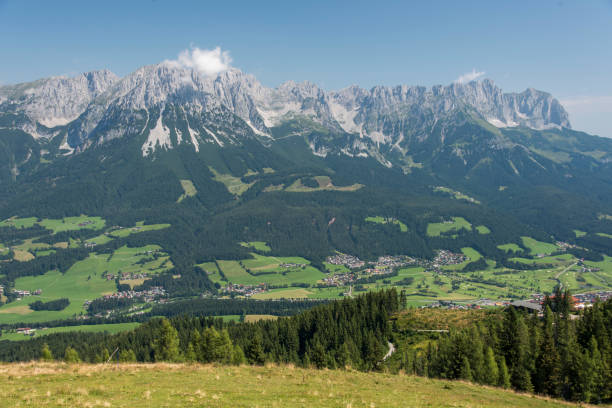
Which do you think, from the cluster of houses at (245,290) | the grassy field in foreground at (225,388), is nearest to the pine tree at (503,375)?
the grassy field in foreground at (225,388)

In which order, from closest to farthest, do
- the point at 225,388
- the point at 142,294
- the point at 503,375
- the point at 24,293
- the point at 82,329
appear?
the point at 225,388, the point at 503,375, the point at 82,329, the point at 24,293, the point at 142,294

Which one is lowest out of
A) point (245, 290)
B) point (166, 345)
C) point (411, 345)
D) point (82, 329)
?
point (245, 290)

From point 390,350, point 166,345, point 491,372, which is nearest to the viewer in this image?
point 491,372

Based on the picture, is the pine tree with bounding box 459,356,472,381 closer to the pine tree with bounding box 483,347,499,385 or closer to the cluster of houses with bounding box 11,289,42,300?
the pine tree with bounding box 483,347,499,385

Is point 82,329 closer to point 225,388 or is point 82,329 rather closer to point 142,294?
point 142,294

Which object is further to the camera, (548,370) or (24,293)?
(24,293)

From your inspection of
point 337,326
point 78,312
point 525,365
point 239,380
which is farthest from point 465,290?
point 239,380

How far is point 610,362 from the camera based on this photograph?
156 feet

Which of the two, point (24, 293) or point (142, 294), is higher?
point (24, 293)

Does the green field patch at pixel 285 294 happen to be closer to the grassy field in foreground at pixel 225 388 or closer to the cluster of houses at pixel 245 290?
the cluster of houses at pixel 245 290

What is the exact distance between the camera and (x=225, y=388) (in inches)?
1122

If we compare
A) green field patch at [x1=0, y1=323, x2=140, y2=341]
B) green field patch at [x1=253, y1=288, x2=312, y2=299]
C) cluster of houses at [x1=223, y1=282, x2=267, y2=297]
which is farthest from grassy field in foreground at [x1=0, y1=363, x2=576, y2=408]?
cluster of houses at [x1=223, y1=282, x2=267, y2=297]

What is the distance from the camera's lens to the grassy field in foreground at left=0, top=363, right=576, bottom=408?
24672mm

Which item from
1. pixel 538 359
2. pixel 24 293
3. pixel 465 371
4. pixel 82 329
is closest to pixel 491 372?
pixel 465 371
